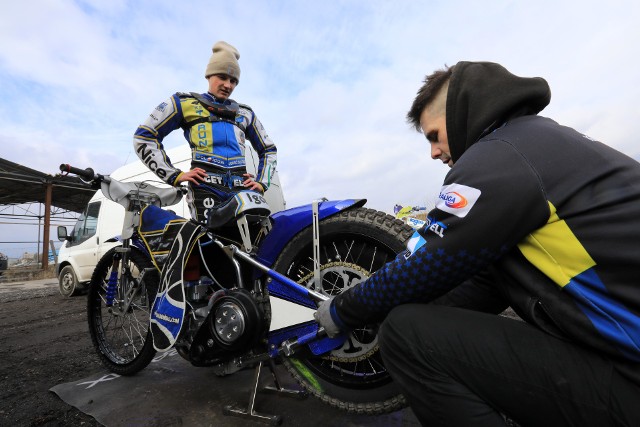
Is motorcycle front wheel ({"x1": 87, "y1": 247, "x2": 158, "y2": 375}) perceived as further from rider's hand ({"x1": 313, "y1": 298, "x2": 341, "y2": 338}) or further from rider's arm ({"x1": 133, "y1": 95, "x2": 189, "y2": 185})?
rider's hand ({"x1": 313, "y1": 298, "x2": 341, "y2": 338})

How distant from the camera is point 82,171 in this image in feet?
7.10

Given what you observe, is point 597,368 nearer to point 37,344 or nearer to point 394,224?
point 394,224

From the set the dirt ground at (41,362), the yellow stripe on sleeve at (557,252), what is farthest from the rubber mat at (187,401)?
the yellow stripe on sleeve at (557,252)

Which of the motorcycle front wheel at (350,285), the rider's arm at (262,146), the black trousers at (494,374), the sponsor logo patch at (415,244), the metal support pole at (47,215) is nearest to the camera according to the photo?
the black trousers at (494,374)

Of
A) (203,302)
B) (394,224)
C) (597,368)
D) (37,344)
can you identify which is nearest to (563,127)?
(597,368)

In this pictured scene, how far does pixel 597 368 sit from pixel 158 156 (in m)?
2.46

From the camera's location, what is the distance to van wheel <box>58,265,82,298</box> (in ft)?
24.4

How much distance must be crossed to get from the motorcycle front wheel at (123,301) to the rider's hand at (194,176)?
0.67 meters

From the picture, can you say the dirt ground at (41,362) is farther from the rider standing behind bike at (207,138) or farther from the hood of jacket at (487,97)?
the hood of jacket at (487,97)

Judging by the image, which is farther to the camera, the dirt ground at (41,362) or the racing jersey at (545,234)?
the dirt ground at (41,362)

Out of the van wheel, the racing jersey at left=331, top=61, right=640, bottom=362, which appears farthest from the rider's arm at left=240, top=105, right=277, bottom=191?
the van wheel

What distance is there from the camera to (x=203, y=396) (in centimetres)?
211

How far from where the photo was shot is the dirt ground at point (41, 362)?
194 cm

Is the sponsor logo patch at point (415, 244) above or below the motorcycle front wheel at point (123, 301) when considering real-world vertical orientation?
above
